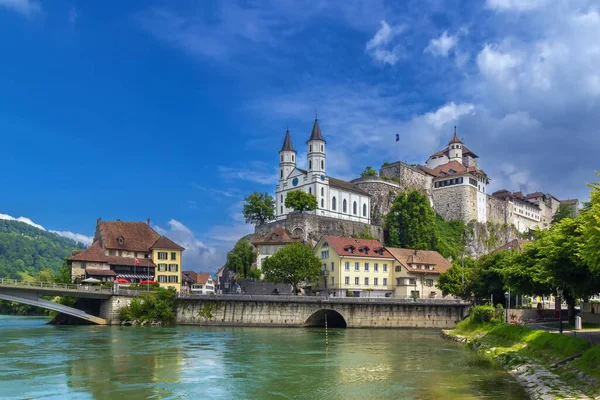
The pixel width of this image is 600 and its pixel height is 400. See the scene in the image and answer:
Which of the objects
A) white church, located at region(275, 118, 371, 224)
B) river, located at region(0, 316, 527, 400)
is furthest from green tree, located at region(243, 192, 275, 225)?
river, located at region(0, 316, 527, 400)

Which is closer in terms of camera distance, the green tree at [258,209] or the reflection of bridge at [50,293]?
the reflection of bridge at [50,293]

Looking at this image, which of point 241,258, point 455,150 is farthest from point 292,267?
point 455,150

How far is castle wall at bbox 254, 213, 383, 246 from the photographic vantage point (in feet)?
313

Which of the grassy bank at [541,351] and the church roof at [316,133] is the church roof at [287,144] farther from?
the grassy bank at [541,351]

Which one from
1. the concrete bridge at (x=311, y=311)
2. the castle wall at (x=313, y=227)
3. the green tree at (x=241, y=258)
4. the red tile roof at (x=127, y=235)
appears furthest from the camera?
the castle wall at (x=313, y=227)

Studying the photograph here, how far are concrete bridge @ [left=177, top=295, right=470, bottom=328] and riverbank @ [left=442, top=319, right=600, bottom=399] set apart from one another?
22169 mm

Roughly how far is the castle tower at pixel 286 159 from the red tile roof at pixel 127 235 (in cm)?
3530

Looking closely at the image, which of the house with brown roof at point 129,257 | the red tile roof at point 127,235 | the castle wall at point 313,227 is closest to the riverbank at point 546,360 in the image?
the house with brown roof at point 129,257

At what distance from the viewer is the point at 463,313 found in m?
69.0

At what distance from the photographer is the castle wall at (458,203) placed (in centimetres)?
12275

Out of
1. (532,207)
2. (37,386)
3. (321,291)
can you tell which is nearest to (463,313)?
(321,291)

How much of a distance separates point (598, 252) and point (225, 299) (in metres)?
48.8

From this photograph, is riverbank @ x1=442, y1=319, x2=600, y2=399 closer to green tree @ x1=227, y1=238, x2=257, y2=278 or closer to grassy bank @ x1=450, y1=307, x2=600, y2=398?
grassy bank @ x1=450, y1=307, x2=600, y2=398

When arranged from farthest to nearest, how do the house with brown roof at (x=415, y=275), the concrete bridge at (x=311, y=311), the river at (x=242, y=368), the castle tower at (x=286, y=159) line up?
the castle tower at (x=286, y=159), the house with brown roof at (x=415, y=275), the concrete bridge at (x=311, y=311), the river at (x=242, y=368)
